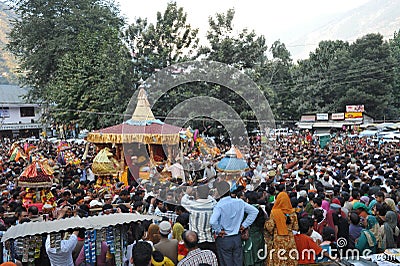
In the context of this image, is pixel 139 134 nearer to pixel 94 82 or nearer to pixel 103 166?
pixel 103 166

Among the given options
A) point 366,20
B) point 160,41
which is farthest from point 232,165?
point 366,20

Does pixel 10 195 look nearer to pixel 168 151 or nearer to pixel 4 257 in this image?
pixel 4 257

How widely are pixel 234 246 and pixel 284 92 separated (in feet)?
109

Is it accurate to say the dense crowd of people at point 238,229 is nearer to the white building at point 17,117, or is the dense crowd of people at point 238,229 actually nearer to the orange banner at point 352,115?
the orange banner at point 352,115

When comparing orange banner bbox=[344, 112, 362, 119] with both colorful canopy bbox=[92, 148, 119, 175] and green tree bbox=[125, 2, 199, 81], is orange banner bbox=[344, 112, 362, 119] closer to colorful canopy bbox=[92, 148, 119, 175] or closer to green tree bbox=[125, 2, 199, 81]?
green tree bbox=[125, 2, 199, 81]

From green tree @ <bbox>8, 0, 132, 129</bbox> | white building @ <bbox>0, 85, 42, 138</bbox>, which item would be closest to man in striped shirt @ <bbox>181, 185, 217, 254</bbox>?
green tree @ <bbox>8, 0, 132, 129</bbox>

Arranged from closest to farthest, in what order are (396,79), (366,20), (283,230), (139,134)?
(283,230) → (139,134) → (396,79) → (366,20)

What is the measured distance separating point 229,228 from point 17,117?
38.6 meters

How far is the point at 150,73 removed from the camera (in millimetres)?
20641

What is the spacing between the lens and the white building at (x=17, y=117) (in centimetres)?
3706

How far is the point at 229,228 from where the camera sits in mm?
4457

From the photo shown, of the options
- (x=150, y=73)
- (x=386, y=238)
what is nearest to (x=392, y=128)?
(x=150, y=73)

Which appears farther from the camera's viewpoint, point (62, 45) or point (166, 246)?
point (62, 45)

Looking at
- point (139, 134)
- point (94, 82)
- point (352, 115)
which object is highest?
point (94, 82)
